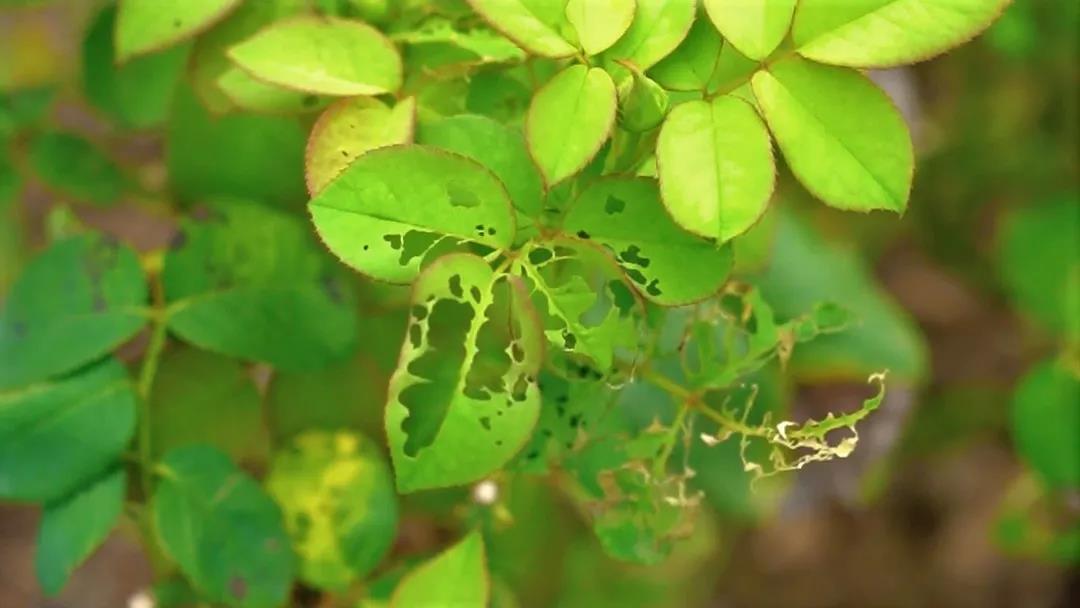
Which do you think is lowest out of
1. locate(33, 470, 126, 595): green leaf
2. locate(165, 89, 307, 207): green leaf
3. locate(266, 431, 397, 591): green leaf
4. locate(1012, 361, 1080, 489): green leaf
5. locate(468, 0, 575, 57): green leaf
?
locate(1012, 361, 1080, 489): green leaf

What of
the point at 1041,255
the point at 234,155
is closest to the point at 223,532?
the point at 234,155

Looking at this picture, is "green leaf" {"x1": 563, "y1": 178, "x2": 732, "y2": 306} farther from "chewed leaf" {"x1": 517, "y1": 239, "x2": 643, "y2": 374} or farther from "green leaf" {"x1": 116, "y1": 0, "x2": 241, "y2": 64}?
"green leaf" {"x1": 116, "y1": 0, "x2": 241, "y2": 64}

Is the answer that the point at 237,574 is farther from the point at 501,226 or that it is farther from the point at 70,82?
the point at 70,82

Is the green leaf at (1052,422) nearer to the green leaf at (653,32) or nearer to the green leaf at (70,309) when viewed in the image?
the green leaf at (653,32)

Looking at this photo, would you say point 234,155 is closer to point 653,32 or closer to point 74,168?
point 74,168

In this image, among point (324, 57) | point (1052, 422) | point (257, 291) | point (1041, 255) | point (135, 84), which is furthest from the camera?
point (1041, 255)

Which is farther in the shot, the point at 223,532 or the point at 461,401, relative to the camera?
the point at 223,532

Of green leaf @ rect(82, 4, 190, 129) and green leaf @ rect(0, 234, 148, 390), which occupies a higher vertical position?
green leaf @ rect(82, 4, 190, 129)

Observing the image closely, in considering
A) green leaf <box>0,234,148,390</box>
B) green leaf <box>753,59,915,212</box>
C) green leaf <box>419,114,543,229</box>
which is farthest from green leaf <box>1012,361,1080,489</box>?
green leaf <box>0,234,148,390</box>
